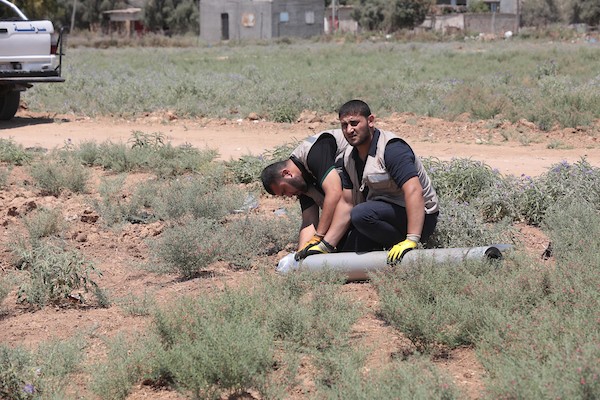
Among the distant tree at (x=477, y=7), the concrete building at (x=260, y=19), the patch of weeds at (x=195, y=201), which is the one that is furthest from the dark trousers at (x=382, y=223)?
the distant tree at (x=477, y=7)

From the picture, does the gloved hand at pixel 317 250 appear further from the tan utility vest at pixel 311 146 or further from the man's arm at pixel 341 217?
the tan utility vest at pixel 311 146

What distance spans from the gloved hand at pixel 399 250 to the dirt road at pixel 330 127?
14.9ft

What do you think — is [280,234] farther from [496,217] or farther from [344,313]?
[344,313]

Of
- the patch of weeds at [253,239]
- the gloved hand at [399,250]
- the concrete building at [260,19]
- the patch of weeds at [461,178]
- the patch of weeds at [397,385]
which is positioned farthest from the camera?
the concrete building at [260,19]

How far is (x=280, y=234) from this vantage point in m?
7.75

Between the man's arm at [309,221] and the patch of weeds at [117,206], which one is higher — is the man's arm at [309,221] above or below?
above

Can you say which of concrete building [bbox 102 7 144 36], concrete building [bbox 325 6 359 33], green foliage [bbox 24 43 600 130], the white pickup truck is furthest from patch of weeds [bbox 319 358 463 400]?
concrete building [bbox 325 6 359 33]

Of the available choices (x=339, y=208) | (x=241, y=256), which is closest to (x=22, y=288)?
(x=241, y=256)

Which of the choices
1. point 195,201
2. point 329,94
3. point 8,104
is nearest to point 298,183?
point 195,201

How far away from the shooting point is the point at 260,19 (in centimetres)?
6119

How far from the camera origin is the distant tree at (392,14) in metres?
67.2

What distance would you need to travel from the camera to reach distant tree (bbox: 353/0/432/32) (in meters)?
67.2

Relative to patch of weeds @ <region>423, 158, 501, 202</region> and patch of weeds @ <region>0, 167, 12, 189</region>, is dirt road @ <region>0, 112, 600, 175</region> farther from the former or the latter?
patch of weeds @ <region>0, 167, 12, 189</region>

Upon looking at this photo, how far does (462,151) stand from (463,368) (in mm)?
7617
